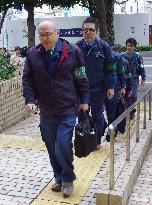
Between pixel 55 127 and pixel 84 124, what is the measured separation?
0.89 ft

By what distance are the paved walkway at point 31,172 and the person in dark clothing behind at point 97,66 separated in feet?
2.35

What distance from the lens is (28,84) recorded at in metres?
4.19

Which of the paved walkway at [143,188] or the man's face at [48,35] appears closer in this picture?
the man's face at [48,35]

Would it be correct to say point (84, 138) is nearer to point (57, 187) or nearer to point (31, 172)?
point (57, 187)

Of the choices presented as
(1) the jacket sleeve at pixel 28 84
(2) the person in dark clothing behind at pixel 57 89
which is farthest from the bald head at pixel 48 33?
(1) the jacket sleeve at pixel 28 84

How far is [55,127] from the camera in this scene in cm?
423

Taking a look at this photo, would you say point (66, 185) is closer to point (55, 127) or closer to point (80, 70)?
point (55, 127)

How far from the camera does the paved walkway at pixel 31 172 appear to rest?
13.9ft

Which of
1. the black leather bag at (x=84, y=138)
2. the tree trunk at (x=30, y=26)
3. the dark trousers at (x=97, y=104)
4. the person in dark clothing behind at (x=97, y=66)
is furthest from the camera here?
the tree trunk at (x=30, y=26)

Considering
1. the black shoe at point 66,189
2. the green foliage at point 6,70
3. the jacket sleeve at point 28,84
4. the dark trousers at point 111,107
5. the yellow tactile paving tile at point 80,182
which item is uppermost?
the jacket sleeve at point 28,84

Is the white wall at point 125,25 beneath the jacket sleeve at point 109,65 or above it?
above

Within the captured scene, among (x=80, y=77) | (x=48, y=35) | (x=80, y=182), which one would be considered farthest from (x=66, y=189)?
(x=48, y=35)

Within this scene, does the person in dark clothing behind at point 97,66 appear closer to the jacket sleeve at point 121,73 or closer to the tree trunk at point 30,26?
the jacket sleeve at point 121,73

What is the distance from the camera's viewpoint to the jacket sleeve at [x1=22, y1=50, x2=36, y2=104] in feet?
13.7
